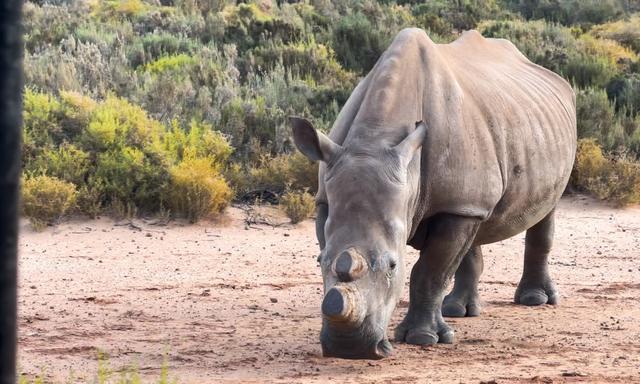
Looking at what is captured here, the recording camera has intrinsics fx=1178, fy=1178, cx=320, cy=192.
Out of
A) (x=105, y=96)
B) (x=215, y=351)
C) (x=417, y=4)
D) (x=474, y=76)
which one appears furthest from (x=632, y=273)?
(x=417, y=4)

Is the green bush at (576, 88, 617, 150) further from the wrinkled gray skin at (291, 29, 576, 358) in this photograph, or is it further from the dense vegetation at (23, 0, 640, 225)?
the wrinkled gray skin at (291, 29, 576, 358)

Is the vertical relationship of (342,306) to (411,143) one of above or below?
below

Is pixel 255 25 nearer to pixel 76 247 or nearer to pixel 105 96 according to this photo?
pixel 105 96

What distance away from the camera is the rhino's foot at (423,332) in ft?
21.6

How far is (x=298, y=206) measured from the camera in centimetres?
1130

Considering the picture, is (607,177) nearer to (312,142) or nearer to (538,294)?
(538,294)

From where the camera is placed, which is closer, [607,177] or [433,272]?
[433,272]

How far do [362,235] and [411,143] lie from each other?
0.70 m

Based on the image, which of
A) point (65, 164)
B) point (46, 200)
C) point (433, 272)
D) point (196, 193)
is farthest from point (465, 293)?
point (65, 164)

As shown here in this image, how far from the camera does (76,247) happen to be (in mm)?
10047

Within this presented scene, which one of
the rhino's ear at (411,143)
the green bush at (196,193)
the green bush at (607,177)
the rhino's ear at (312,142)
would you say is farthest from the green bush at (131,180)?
the rhino's ear at (411,143)

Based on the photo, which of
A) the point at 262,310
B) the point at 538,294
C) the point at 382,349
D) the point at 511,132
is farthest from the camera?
the point at 538,294

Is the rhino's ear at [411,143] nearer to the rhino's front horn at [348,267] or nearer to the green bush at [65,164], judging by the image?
the rhino's front horn at [348,267]

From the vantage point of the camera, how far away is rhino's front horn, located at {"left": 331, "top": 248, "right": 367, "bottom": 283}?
5164 millimetres
